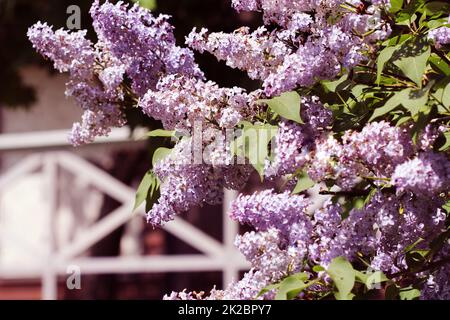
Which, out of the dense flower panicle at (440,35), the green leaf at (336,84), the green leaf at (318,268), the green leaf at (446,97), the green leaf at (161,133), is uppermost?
the dense flower panicle at (440,35)

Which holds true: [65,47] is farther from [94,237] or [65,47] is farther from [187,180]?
[94,237]

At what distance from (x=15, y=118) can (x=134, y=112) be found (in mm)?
6574

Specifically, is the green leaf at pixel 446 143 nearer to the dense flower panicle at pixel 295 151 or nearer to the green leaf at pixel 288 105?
the dense flower panicle at pixel 295 151

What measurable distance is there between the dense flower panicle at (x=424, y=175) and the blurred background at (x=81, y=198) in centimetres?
147

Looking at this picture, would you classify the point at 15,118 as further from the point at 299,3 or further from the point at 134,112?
the point at 299,3

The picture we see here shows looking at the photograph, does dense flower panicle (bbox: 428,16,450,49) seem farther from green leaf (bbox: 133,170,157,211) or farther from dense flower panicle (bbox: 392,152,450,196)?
green leaf (bbox: 133,170,157,211)

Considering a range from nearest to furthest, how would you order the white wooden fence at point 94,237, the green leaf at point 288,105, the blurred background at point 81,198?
the green leaf at point 288,105 < the blurred background at point 81,198 < the white wooden fence at point 94,237

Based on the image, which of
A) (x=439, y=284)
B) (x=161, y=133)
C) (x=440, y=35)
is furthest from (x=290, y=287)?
(x=440, y=35)

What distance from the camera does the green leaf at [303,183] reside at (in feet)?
8.95

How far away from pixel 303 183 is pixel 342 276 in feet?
0.91

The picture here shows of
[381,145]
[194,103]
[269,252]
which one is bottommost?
[269,252]

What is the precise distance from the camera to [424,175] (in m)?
2.51

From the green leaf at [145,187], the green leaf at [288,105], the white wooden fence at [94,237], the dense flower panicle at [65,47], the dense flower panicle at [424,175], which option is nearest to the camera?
the dense flower panicle at [424,175]

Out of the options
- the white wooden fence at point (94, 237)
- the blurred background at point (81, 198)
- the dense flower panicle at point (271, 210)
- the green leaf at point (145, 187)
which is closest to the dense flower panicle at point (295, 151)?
the dense flower panicle at point (271, 210)
